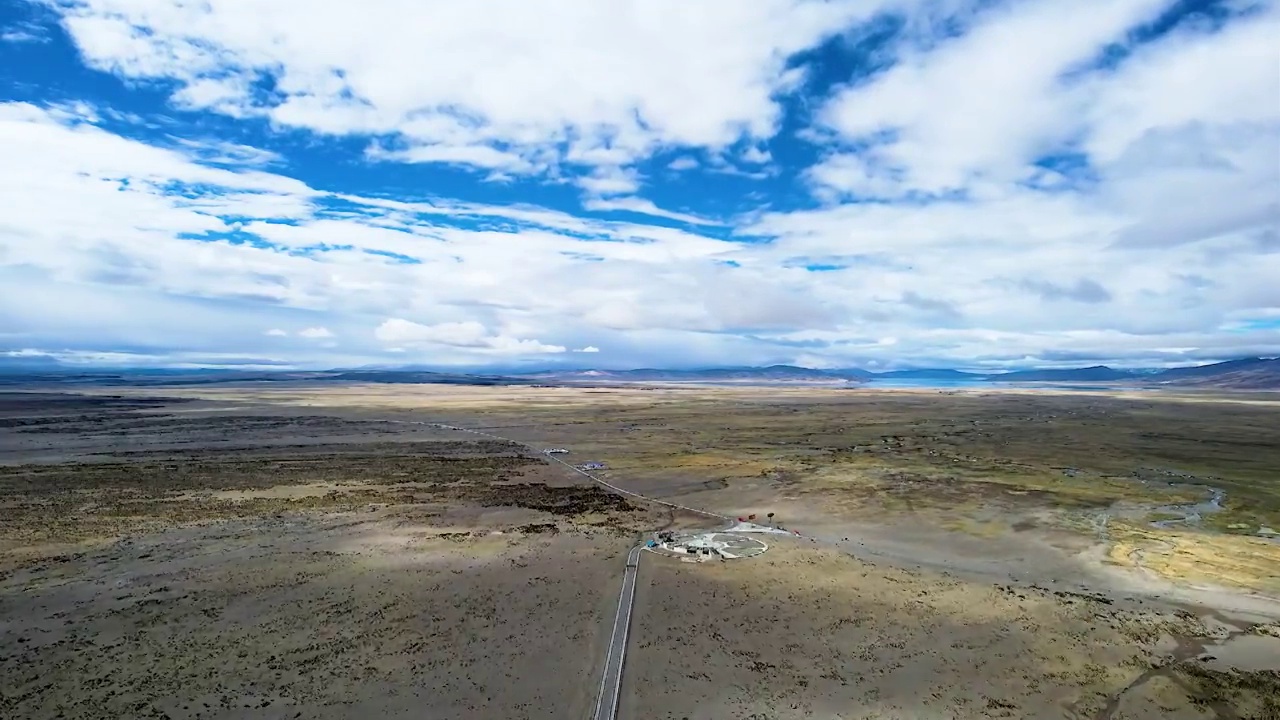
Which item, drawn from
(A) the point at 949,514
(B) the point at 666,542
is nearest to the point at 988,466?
(A) the point at 949,514

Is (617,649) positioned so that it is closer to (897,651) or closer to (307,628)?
(897,651)

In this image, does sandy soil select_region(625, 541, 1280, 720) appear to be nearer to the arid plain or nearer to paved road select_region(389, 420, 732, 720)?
the arid plain

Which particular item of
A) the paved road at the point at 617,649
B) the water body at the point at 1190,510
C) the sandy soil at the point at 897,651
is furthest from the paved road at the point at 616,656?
the water body at the point at 1190,510

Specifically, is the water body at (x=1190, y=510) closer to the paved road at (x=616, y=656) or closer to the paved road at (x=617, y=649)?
the paved road at (x=617, y=649)

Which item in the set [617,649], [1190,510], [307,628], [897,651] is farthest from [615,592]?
[1190,510]

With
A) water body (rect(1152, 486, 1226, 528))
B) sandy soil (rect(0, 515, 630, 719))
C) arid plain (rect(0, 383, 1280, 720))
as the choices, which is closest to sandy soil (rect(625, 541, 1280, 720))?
arid plain (rect(0, 383, 1280, 720))

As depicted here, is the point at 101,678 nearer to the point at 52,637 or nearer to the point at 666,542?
the point at 52,637
